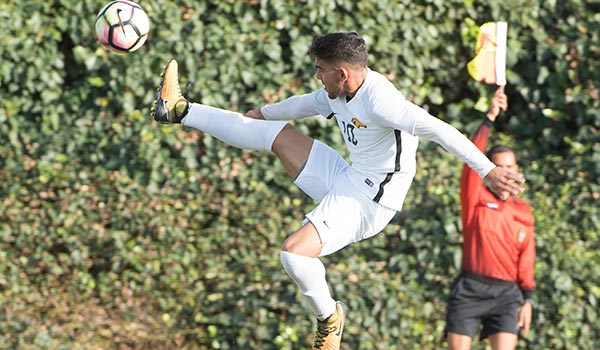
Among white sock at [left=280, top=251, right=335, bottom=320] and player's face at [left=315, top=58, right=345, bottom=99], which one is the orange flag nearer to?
player's face at [left=315, top=58, right=345, bottom=99]

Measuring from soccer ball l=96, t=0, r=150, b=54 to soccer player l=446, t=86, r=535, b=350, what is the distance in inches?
94.9

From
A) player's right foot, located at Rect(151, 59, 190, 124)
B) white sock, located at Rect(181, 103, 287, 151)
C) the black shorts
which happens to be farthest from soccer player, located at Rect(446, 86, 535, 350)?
player's right foot, located at Rect(151, 59, 190, 124)

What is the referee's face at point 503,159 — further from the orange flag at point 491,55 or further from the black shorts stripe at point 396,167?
the black shorts stripe at point 396,167

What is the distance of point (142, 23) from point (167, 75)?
0.46 metres

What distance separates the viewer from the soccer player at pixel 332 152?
5.59 m

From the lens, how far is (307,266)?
19.3 feet

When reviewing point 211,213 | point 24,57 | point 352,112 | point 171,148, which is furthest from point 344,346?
point 24,57

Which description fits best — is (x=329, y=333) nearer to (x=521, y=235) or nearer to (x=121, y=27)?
(x=521, y=235)

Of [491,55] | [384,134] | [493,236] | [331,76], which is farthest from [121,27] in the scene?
[493,236]

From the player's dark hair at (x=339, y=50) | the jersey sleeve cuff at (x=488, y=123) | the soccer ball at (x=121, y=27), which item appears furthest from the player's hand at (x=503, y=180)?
the soccer ball at (x=121, y=27)

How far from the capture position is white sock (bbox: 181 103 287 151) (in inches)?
241

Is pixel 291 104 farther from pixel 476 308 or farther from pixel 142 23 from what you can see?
pixel 476 308

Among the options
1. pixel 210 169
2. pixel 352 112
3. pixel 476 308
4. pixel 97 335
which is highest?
pixel 352 112

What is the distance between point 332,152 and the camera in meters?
6.28
